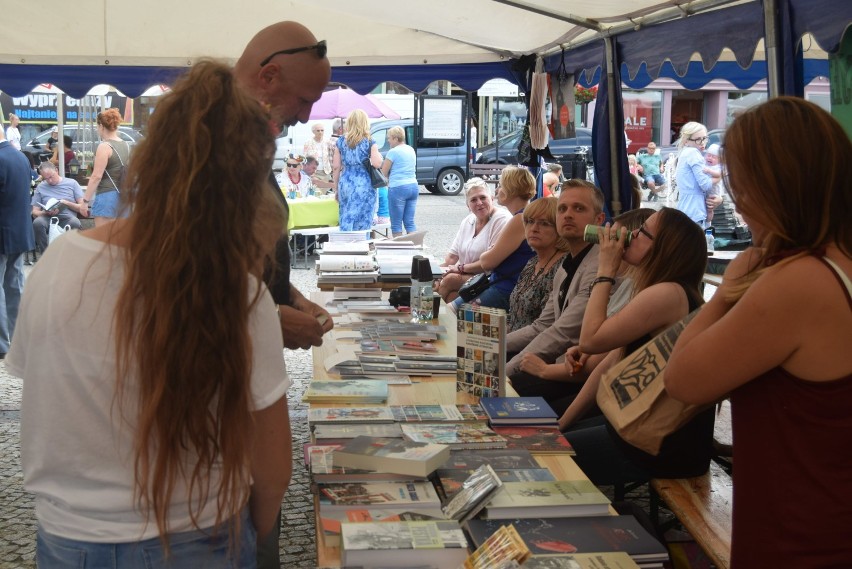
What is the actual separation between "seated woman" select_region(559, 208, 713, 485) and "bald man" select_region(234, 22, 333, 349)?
3.58 ft

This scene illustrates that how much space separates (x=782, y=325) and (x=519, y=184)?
14.6 ft

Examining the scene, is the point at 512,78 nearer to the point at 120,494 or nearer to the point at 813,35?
the point at 813,35

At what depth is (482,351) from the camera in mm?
2775

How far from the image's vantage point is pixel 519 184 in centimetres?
598

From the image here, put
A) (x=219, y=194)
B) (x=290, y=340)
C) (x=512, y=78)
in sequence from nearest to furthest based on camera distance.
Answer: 1. (x=219, y=194)
2. (x=290, y=340)
3. (x=512, y=78)

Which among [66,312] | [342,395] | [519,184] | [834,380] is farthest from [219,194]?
[519,184]

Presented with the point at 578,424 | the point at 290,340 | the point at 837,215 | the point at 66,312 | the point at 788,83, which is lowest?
the point at 578,424

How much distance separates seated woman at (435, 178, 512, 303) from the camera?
596 centimetres

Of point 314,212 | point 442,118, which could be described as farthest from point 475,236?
point 442,118

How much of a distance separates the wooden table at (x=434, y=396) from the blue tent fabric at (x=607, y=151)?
152 centimetres

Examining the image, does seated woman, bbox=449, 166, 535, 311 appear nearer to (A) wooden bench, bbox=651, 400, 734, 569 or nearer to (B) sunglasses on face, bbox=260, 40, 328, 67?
(A) wooden bench, bbox=651, 400, 734, 569

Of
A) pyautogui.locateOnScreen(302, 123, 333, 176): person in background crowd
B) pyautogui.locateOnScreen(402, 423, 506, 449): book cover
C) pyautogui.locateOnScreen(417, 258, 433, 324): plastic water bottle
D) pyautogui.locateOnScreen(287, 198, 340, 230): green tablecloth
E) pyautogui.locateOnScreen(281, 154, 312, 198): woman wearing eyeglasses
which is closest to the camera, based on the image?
pyautogui.locateOnScreen(402, 423, 506, 449): book cover

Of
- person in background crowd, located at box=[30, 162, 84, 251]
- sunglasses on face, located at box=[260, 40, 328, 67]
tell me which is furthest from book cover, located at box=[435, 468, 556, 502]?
person in background crowd, located at box=[30, 162, 84, 251]

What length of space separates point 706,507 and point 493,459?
2.74 feet
